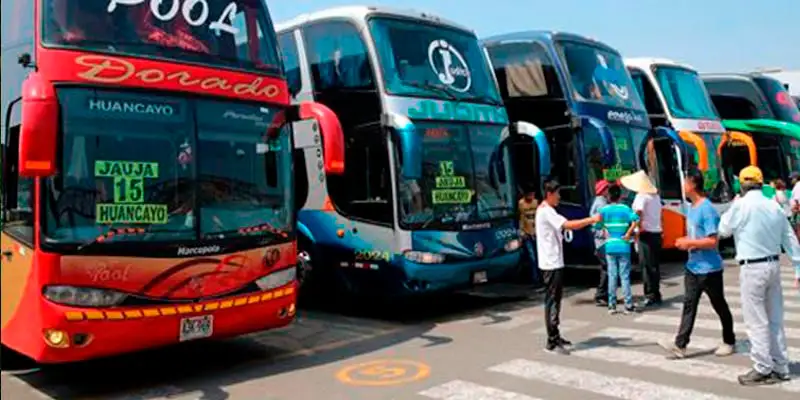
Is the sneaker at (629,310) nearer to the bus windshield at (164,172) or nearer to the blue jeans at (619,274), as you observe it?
the blue jeans at (619,274)

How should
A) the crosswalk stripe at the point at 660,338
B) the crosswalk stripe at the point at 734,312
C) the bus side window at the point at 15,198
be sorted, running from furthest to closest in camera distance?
the crosswalk stripe at the point at 734,312 < the crosswalk stripe at the point at 660,338 < the bus side window at the point at 15,198

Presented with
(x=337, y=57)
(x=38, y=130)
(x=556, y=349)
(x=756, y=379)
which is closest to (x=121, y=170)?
(x=38, y=130)

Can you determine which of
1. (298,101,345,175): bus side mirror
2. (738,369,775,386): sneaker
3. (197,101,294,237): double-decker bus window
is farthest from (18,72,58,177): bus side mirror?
(738,369,775,386): sneaker

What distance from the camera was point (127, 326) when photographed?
6.10m

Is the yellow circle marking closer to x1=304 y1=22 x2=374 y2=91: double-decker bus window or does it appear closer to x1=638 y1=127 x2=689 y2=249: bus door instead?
x1=304 y1=22 x2=374 y2=91: double-decker bus window

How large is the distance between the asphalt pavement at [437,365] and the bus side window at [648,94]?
651 cm

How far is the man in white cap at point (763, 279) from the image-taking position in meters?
5.97

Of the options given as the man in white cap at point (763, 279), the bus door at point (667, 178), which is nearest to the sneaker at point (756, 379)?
the man in white cap at point (763, 279)

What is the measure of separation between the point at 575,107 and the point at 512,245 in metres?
2.96

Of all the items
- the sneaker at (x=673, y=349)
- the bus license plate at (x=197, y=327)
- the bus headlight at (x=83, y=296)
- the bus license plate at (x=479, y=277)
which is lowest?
the sneaker at (x=673, y=349)

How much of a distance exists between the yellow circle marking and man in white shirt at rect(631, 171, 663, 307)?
4.22m

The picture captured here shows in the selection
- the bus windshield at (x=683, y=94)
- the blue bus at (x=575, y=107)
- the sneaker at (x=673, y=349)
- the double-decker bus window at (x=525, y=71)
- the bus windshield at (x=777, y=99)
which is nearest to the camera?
the sneaker at (x=673, y=349)

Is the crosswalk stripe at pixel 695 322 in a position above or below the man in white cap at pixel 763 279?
below

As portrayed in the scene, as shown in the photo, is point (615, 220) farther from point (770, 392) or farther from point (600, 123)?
point (770, 392)
